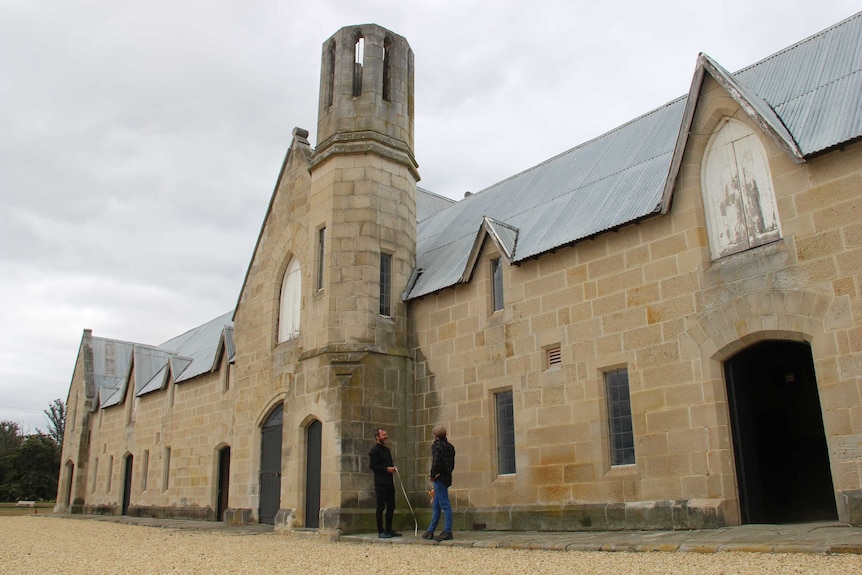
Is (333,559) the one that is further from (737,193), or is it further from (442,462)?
(737,193)

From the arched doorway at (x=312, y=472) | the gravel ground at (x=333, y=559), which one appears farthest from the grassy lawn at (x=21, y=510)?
the arched doorway at (x=312, y=472)

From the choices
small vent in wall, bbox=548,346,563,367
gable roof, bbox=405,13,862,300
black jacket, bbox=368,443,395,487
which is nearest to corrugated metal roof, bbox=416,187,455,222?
gable roof, bbox=405,13,862,300

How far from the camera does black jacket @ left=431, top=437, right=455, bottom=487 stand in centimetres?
1107

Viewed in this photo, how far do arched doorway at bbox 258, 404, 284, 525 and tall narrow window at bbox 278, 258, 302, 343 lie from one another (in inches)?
71.5

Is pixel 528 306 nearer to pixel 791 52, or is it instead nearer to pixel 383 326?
pixel 383 326

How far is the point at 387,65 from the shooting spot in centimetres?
1716

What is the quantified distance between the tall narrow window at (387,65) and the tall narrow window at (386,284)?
3867 mm

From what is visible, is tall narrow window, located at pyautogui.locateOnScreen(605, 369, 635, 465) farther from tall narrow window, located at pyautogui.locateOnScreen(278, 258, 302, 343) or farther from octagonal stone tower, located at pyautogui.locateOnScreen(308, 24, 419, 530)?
tall narrow window, located at pyautogui.locateOnScreen(278, 258, 302, 343)

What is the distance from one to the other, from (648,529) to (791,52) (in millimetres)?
8277

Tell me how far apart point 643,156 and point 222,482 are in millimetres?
15777

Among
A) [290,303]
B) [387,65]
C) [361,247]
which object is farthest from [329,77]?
[290,303]

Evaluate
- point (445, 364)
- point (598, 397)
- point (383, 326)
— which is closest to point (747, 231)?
point (598, 397)

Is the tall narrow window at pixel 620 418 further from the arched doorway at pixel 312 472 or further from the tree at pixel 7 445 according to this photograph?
the tree at pixel 7 445

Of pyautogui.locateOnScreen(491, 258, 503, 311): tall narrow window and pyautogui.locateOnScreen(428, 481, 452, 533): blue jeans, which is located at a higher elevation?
pyautogui.locateOnScreen(491, 258, 503, 311): tall narrow window
